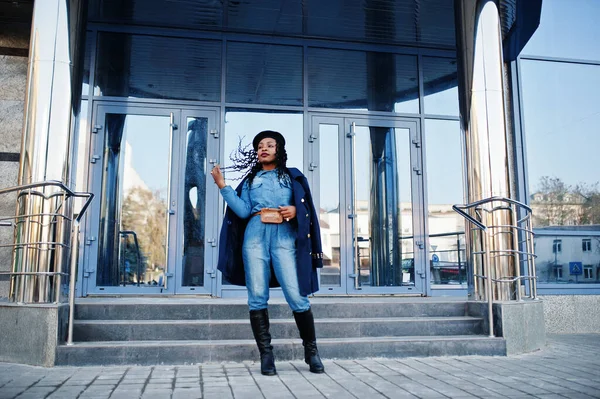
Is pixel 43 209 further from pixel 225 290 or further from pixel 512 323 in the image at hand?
pixel 512 323

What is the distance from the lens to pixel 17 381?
401 cm

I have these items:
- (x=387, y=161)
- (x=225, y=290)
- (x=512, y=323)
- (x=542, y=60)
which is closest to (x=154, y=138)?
(x=225, y=290)

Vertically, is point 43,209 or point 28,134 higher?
point 28,134

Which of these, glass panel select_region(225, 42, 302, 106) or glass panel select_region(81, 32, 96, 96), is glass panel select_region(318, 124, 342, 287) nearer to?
glass panel select_region(225, 42, 302, 106)

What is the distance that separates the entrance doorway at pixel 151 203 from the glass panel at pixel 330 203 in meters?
1.51

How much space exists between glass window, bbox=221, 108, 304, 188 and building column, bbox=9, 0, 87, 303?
2.59m

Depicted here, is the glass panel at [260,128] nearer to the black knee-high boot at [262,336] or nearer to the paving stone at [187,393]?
the black knee-high boot at [262,336]

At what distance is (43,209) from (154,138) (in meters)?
2.82

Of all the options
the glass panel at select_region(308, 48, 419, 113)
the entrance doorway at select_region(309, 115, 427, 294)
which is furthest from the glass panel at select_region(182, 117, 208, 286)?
the glass panel at select_region(308, 48, 419, 113)

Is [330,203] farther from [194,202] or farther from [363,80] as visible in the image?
[363,80]

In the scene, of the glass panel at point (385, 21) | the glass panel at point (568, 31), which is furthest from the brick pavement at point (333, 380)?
the glass panel at point (568, 31)

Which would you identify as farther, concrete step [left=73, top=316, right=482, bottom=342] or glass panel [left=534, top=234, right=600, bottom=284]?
glass panel [left=534, top=234, right=600, bottom=284]

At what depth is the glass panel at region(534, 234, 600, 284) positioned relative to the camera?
7941 millimetres

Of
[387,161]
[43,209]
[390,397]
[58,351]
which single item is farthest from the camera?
[387,161]
